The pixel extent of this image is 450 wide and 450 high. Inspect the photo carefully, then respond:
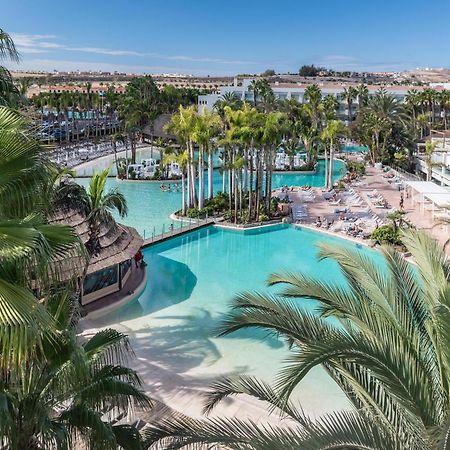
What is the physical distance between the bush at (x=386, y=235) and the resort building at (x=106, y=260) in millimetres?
11378

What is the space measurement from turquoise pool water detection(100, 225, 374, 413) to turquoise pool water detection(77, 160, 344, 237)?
270 cm

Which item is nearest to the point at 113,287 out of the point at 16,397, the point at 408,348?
the point at 16,397

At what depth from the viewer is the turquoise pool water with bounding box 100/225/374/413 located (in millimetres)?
11822

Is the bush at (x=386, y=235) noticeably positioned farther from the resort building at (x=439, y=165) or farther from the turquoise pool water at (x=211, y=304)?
the resort building at (x=439, y=165)

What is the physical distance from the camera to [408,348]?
5434 millimetres

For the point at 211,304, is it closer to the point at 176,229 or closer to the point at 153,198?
the point at 176,229

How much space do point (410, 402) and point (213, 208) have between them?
23.7 metres

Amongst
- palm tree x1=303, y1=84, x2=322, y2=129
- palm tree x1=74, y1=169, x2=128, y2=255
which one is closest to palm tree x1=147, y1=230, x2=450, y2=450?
palm tree x1=74, y1=169, x2=128, y2=255

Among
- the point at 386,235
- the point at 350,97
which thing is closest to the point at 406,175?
the point at 386,235

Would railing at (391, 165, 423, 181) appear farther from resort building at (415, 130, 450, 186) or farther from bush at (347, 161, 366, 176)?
bush at (347, 161, 366, 176)

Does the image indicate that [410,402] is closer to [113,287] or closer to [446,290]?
[446,290]

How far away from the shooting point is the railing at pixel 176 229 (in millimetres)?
23125

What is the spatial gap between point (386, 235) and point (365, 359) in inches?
748

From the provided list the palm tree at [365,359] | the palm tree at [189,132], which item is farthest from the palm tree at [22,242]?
the palm tree at [189,132]
